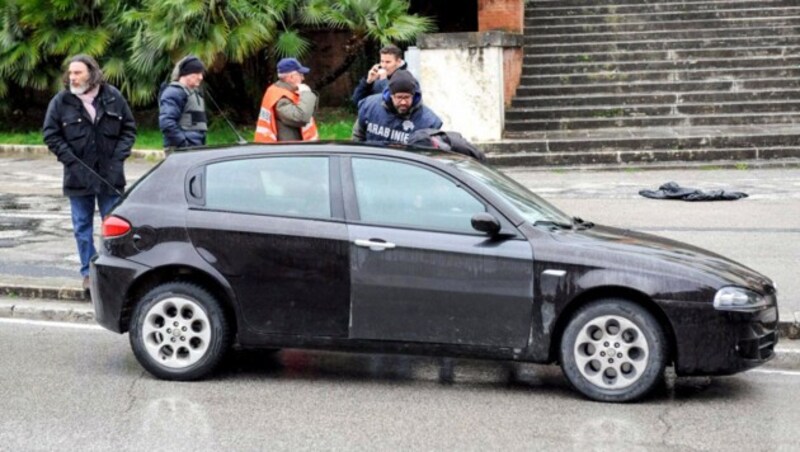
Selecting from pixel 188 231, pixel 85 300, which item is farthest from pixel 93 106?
pixel 188 231

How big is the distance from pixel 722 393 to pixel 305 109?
15.6 feet

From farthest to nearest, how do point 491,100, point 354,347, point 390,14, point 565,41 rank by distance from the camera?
point 565,41
point 390,14
point 491,100
point 354,347

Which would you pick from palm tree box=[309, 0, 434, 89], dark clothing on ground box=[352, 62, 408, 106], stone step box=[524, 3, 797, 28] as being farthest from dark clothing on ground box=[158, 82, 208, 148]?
stone step box=[524, 3, 797, 28]

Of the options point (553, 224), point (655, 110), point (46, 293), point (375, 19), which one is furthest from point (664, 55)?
point (553, 224)

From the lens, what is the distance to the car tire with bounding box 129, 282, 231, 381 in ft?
25.4

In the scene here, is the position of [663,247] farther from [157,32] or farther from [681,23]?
[681,23]

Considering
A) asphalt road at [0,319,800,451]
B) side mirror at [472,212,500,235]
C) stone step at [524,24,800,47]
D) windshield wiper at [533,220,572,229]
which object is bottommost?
asphalt road at [0,319,800,451]

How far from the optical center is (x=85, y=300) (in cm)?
998

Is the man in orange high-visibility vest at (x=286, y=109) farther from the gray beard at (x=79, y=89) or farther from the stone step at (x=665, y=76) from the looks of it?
the stone step at (x=665, y=76)

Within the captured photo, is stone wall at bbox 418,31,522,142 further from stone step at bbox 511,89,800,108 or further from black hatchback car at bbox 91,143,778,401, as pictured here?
black hatchback car at bbox 91,143,778,401

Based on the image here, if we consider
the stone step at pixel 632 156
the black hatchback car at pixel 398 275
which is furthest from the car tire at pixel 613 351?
the stone step at pixel 632 156

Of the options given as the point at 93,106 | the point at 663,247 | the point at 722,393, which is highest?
the point at 93,106

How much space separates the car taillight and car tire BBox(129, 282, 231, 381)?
1.39 ft

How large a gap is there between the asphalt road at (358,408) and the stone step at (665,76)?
1228cm
